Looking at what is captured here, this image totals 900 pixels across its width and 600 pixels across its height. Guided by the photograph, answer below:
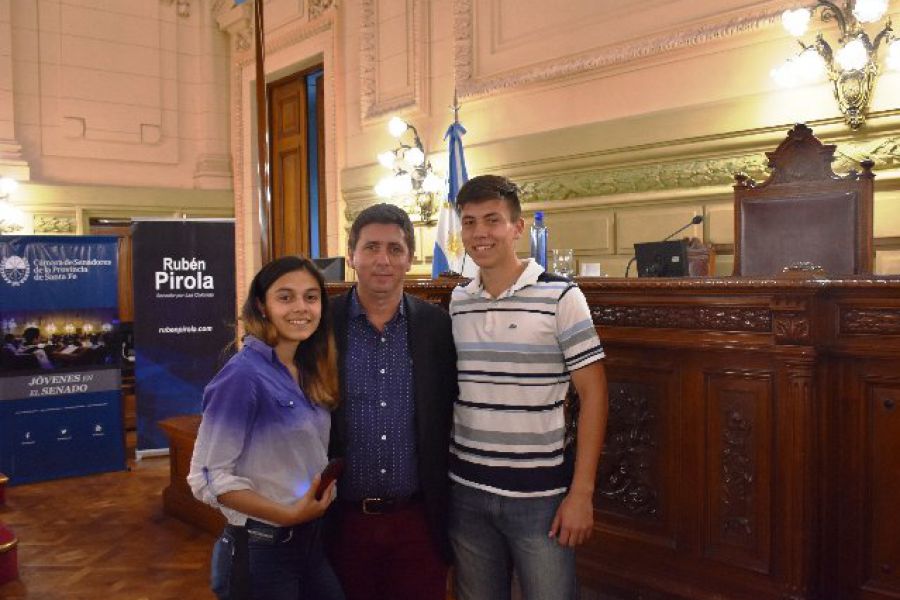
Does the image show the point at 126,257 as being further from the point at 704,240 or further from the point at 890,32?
the point at 890,32

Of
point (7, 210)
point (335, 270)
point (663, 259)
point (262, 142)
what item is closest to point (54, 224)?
point (7, 210)

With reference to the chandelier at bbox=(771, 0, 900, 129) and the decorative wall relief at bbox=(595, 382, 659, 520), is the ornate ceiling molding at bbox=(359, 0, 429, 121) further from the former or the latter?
the decorative wall relief at bbox=(595, 382, 659, 520)

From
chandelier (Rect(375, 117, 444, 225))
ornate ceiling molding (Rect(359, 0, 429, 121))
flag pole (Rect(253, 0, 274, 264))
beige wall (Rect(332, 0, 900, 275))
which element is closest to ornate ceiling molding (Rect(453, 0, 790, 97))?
beige wall (Rect(332, 0, 900, 275))

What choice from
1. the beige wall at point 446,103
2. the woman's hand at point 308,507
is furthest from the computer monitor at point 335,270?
the woman's hand at point 308,507

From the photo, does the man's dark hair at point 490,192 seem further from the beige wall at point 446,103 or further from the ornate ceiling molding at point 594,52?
the ornate ceiling molding at point 594,52

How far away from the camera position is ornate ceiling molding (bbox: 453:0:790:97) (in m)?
4.01

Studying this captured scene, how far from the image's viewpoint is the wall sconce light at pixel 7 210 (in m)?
8.07

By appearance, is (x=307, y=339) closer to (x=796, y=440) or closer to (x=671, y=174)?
(x=796, y=440)

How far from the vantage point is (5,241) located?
5340 millimetres

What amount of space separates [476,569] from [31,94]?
29.0 feet

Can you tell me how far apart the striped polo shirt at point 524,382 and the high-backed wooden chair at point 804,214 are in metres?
1.72

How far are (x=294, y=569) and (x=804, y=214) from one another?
266 centimetres

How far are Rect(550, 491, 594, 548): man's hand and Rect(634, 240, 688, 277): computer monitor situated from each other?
1843mm

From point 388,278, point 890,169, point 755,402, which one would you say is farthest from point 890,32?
point 388,278
